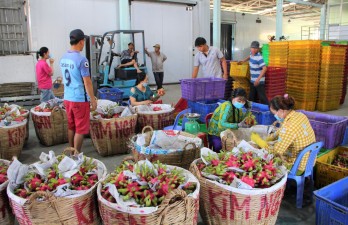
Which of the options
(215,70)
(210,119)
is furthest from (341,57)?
(210,119)

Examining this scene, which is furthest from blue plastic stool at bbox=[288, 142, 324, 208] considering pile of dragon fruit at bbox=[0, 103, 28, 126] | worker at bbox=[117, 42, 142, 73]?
worker at bbox=[117, 42, 142, 73]

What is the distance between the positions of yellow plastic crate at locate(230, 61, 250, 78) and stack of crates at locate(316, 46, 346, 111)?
1947mm

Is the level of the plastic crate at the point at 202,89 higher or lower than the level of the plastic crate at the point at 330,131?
higher

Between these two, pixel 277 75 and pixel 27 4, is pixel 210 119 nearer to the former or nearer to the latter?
pixel 277 75

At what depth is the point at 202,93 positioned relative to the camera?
4785 mm

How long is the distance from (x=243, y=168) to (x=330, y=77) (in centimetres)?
534

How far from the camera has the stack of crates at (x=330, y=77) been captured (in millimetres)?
6445

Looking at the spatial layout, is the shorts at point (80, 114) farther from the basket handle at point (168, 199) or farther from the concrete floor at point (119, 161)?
the basket handle at point (168, 199)

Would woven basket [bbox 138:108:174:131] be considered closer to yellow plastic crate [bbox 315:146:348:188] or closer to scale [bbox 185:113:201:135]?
scale [bbox 185:113:201:135]

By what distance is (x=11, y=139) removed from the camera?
374cm

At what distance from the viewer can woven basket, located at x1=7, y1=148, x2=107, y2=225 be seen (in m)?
1.84

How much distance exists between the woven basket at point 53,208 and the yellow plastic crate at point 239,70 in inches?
166

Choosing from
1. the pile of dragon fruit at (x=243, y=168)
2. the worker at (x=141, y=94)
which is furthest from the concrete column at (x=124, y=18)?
the pile of dragon fruit at (x=243, y=168)

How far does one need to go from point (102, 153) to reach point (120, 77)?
3.87m
